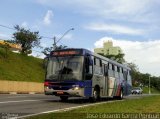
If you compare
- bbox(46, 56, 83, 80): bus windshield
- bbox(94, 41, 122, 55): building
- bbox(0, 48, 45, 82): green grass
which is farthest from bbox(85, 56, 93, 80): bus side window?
bbox(94, 41, 122, 55): building

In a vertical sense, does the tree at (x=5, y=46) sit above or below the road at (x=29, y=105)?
above

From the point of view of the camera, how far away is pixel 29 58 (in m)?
77.2

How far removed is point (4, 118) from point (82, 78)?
407 inches

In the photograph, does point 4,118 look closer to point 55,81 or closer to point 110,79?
point 55,81

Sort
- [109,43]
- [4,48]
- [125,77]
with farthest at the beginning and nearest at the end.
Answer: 1. [109,43]
2. [4,48]
3. [125,77]

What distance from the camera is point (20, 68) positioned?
67.2 metres

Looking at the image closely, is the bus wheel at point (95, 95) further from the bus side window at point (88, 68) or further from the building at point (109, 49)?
the building at point (109, 49)

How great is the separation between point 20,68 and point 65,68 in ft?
147

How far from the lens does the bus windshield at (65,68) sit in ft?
76.0

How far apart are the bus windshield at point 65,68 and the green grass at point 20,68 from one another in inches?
1297

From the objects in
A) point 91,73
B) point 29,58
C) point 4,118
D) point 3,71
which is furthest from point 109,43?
point 4,118

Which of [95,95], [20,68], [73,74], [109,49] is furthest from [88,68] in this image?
[109,49]

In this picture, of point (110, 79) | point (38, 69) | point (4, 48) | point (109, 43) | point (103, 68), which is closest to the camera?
point (103, 68)

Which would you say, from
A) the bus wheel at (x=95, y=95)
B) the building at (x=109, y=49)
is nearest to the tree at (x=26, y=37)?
the bus wheel at (x=95, y=95)
